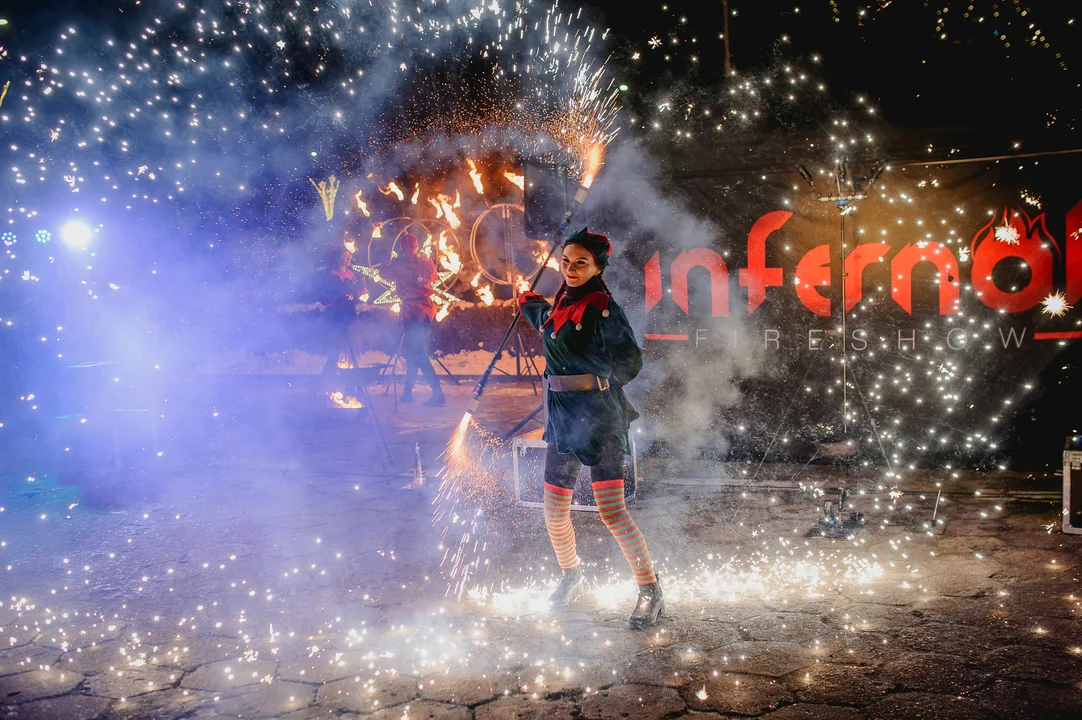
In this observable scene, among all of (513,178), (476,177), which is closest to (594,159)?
(513,178)

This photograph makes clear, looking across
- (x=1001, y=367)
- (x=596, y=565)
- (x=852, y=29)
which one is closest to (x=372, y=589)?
(x=596, y=565)

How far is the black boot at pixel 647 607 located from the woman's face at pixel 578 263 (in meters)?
1.90

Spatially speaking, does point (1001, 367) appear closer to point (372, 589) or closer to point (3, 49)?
point (372, 589)

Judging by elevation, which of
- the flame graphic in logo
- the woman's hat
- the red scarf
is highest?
the flame graphic in logo

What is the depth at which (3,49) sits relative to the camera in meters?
9.35

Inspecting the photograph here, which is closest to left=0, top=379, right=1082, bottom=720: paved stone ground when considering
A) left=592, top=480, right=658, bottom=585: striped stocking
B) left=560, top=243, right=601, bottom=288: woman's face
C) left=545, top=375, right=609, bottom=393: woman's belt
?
left=592, top=480, right=658, bottom=585: striped stocking

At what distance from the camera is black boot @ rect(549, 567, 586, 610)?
4.09m

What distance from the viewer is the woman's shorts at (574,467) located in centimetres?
387

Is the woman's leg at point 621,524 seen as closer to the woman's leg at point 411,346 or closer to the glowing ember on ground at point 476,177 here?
A: the woman's leg at point 411,346

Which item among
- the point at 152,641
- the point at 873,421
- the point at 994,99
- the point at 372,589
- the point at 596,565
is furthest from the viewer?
the point at 873,421

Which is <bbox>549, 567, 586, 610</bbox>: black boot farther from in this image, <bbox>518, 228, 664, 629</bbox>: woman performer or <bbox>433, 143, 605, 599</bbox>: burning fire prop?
<bbox>433, 143, 605, 599</bbox>: burning fire prop

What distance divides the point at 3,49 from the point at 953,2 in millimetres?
12521

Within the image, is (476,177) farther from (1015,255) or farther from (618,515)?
(618,515)

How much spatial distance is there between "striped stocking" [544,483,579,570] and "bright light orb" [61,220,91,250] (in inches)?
433
